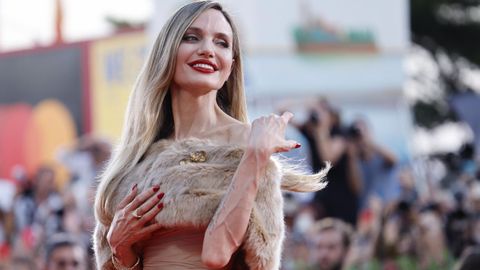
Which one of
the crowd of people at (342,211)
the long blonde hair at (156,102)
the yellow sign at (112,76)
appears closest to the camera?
the long blonde hair at (156,102)

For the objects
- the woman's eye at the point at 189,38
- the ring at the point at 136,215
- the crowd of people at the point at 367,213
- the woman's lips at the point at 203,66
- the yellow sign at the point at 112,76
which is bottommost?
the crowd of people at the point at 367,213

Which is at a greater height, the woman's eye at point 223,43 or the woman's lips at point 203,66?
the woman's eye at point 223,43

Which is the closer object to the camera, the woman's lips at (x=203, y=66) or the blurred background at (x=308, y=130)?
the woman's lips at (x=203, y=66)

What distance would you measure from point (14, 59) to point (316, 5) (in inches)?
195

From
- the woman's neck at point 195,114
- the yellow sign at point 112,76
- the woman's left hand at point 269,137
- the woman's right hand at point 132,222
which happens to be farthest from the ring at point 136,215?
the yellow sign at point 112,76

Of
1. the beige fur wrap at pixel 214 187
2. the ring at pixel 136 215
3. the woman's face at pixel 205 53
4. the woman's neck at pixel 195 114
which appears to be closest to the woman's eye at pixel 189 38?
the woman's face at pixel 205 53

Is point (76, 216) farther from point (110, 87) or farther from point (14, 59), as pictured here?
point (14, 59)

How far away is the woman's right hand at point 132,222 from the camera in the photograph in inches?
175

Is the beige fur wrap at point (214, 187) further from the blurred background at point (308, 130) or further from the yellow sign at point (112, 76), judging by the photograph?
the yellow sign at point (112, 76)

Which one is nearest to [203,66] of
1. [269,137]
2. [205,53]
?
[205,53]

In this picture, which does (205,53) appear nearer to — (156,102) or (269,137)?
(156,102)

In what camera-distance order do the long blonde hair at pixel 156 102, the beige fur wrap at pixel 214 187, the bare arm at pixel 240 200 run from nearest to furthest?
1. the bare arm at pixel 240 200
2. the beige fur wrap at pixel 214 187
3. the long blonde hair at pixel 156 102

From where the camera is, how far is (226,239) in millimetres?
4273

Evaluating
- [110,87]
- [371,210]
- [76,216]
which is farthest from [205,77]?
[110,87]
